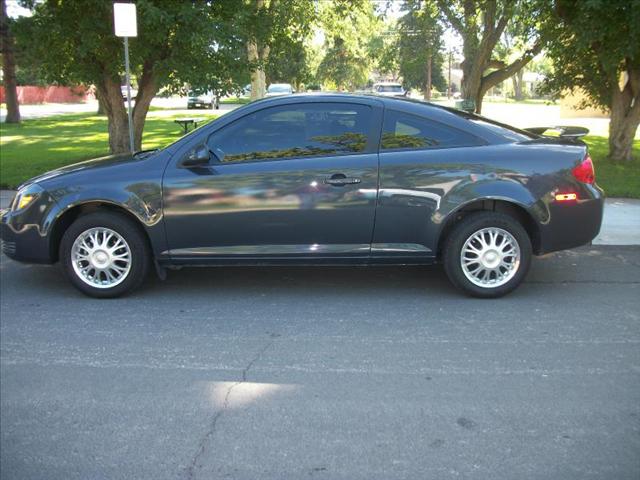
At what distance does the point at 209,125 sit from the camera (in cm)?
563

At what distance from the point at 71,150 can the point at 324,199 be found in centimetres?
1323

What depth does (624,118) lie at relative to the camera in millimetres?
13453

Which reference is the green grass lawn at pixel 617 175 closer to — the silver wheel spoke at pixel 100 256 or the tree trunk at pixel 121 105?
the silver wheel spoke at pixel 100 256

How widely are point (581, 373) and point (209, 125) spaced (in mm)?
3497

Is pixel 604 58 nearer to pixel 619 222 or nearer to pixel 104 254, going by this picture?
pixel 619 222

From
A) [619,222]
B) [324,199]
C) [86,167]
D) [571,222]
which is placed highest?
[86,167]

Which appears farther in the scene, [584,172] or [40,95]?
[40,95]

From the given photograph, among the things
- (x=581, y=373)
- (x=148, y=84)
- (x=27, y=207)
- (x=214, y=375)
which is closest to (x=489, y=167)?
(x=581, y=373)

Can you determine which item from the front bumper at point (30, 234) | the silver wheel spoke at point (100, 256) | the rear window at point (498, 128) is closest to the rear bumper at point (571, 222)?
the rear window at point (498, 128)

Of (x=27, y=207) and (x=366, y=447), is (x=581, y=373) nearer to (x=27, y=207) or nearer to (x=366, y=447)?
(x=366, y=447)

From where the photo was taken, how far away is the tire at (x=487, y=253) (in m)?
5.55

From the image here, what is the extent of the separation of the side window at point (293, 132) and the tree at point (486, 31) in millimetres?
8165

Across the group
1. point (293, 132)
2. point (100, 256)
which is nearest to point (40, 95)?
point (100, 256)

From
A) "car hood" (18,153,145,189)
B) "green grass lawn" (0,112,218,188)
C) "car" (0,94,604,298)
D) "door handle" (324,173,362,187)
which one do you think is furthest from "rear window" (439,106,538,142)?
"green grass lawn" (0,112,218,188)
